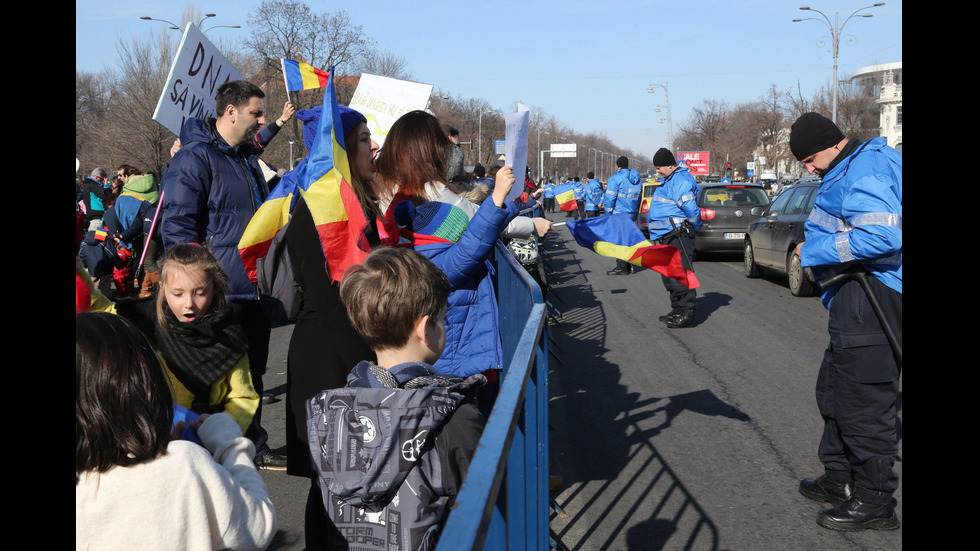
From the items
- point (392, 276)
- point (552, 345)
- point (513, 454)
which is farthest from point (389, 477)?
point (552, 345)

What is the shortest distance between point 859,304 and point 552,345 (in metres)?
4.76

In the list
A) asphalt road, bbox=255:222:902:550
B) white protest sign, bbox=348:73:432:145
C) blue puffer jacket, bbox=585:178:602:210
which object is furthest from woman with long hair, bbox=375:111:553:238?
blue puffer jacket, bbox=585:178:602:210

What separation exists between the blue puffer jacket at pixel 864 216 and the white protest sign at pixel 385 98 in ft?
12.5

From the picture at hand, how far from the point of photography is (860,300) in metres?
4.03

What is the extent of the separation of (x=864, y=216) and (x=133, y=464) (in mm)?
3315

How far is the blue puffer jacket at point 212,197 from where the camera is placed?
14.6 feet

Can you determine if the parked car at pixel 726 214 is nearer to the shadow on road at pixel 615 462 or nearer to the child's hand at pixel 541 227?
the shadow on road at pixel 615 462

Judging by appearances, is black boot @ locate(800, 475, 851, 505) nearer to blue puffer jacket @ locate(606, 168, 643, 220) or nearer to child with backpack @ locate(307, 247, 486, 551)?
child with backpack @ locate(307, 247, 486, 551)

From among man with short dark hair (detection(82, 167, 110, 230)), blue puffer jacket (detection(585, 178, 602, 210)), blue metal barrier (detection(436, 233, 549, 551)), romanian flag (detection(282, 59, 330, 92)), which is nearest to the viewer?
blue metal barrier (detection(436, 233, 549, 551))

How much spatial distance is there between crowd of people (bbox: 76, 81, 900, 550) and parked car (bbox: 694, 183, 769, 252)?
10828 mm

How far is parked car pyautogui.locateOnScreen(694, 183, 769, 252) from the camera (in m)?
16.7

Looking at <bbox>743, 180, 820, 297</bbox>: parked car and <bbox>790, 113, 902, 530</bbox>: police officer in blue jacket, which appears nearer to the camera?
<bbox>790, 113, 902, 530</bbox>: police officer in blue jacket

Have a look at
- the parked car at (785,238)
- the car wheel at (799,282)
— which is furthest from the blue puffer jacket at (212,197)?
the car wheel at (799,282)

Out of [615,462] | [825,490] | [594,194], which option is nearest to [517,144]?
[615,462]
